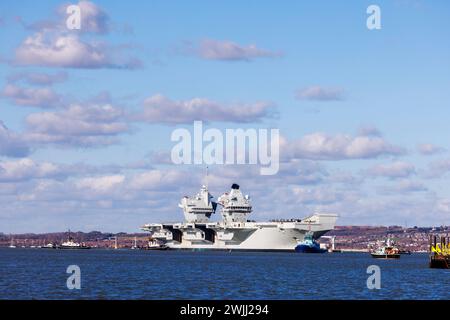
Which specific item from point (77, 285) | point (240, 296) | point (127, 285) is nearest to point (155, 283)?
point (127, 285)

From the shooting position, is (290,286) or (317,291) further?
(290,286)

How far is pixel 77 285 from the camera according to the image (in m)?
75.4

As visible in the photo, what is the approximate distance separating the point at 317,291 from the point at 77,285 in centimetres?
2115

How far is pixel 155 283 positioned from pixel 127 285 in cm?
439

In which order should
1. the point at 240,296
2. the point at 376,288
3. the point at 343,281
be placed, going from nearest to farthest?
the point at 240,296, the point at 376,288, the point at 343,281
